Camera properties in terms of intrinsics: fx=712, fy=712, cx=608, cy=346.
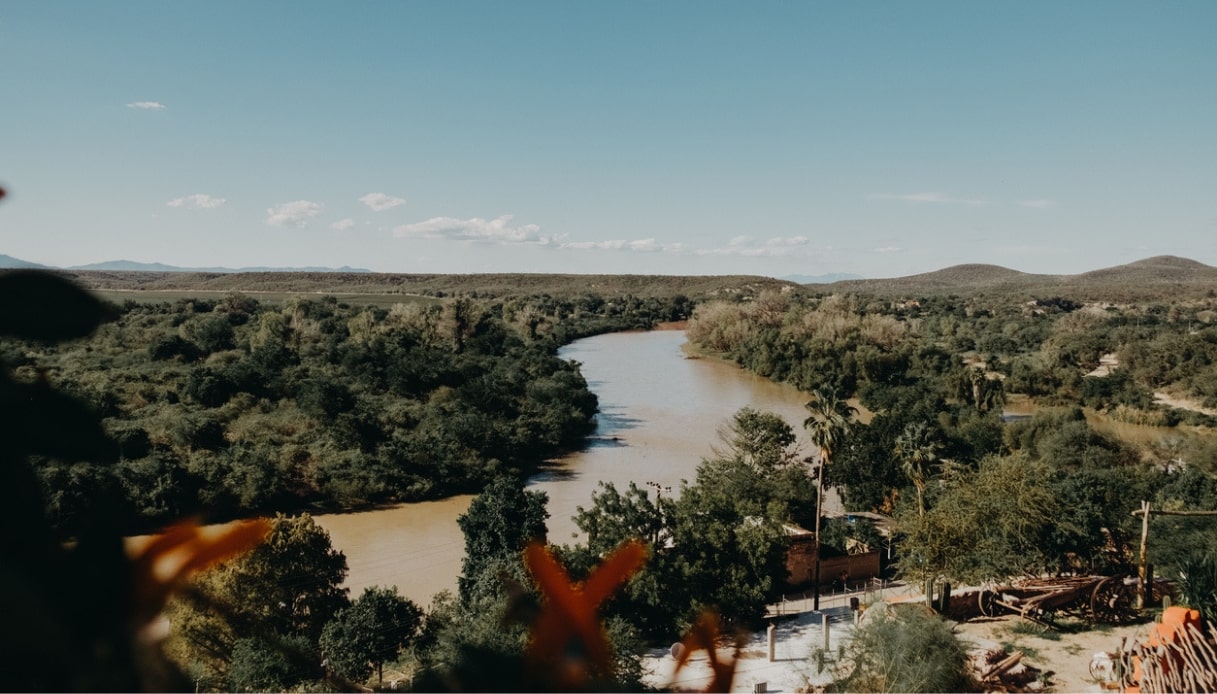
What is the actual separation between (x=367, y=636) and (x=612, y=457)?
2005cm

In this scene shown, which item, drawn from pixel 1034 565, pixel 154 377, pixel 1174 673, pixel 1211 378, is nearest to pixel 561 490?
pixel 1034 565

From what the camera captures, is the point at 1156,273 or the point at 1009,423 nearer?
the point at 1009,423

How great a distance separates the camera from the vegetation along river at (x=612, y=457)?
19938mm

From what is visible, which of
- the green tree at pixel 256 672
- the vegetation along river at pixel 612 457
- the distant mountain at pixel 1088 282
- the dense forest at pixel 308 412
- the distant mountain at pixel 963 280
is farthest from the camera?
the distant mountain at pixel 963 280

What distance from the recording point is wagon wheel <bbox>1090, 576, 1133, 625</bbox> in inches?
577

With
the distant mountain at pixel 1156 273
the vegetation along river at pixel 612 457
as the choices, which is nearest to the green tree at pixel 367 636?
the vegetation along river at pixel 612 457

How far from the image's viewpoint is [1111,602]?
14773 mm

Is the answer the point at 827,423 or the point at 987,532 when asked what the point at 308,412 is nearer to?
the point at 827,423

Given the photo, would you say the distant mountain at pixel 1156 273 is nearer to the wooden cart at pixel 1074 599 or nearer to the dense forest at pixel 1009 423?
the dense forest at pixel 1009 423

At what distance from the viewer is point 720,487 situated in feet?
66.9

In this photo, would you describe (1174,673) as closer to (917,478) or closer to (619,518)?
(619,518)

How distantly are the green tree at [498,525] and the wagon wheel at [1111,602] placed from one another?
1165cm

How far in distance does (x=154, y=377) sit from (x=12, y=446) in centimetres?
3504

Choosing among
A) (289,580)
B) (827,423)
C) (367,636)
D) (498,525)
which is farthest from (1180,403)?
(289,580)
